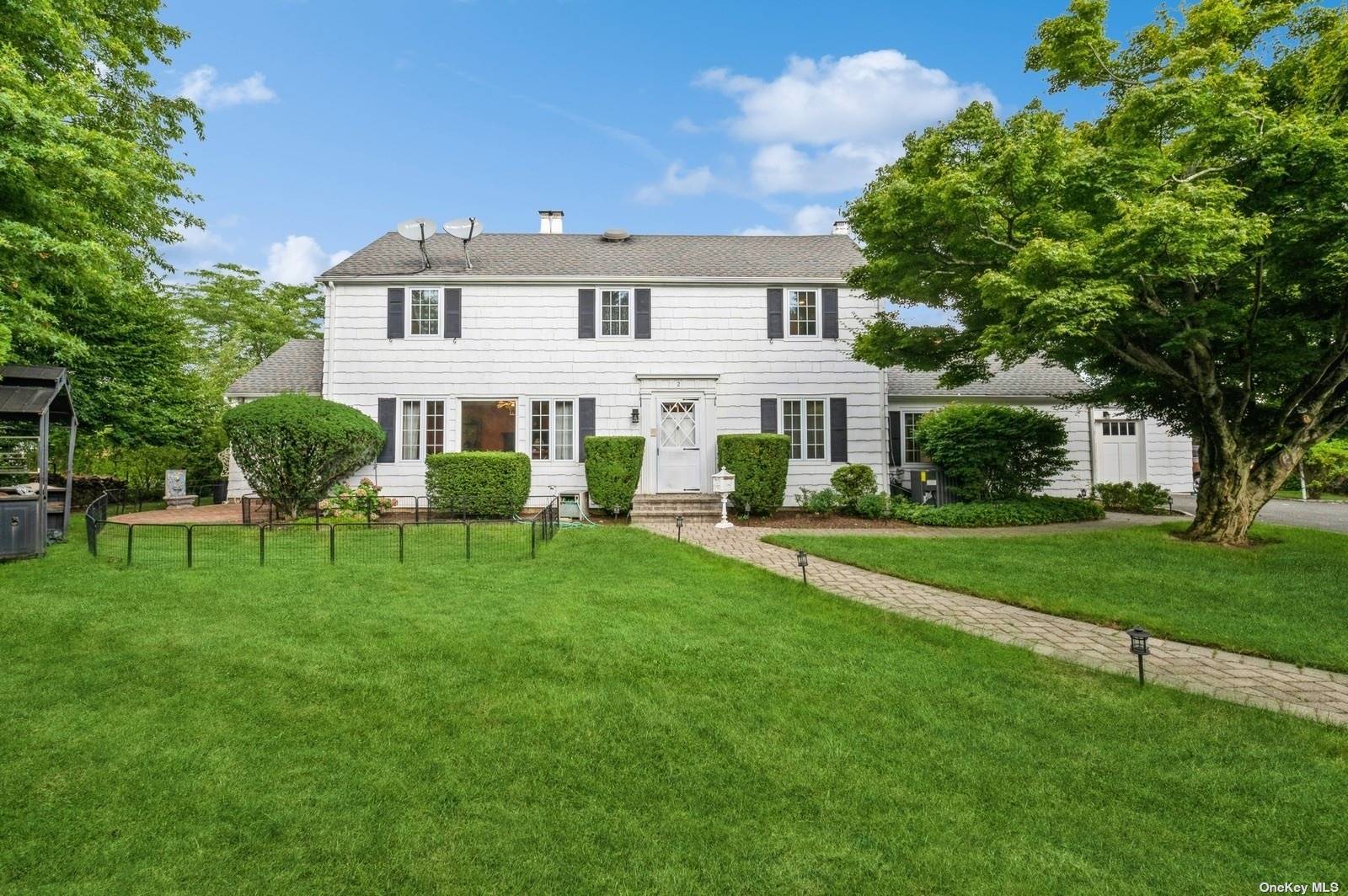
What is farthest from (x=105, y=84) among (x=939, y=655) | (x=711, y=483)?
(x=939, y=655)

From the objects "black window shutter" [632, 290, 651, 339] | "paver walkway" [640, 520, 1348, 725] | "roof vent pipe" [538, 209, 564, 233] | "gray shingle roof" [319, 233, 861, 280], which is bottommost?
"paver walkway" [640, 520, 1348, 725]

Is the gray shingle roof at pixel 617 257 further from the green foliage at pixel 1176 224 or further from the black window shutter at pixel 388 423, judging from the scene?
the green foliage at pixel 1176 224

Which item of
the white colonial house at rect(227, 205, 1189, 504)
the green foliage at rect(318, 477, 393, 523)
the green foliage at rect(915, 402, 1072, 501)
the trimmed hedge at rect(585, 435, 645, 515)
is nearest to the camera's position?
the green foliage at rect(318, 477, 393, 523)

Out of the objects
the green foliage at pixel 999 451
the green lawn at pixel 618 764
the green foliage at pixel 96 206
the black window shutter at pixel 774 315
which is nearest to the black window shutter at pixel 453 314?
the green foliage at pixel 96 206

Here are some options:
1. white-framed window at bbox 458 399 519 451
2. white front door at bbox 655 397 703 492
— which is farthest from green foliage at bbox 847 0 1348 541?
white-framed window at bbox 458 399 519 451

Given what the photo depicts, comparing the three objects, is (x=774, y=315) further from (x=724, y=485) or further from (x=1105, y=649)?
(x=1105, y=649)

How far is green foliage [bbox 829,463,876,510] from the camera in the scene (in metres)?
13.0

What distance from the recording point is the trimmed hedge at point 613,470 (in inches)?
496

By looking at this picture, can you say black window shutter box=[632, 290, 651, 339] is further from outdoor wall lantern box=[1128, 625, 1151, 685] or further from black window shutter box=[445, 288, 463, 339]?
outdoor wall lantern box=[1128, 625, 1151, 685]

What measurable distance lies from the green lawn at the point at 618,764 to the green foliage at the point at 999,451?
27.1 feet

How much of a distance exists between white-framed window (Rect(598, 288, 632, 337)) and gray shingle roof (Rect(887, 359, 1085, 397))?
679cm

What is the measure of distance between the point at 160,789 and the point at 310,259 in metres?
37.3

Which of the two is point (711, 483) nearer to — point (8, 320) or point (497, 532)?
point (497, 532)

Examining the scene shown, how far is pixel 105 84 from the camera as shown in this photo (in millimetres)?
12625
